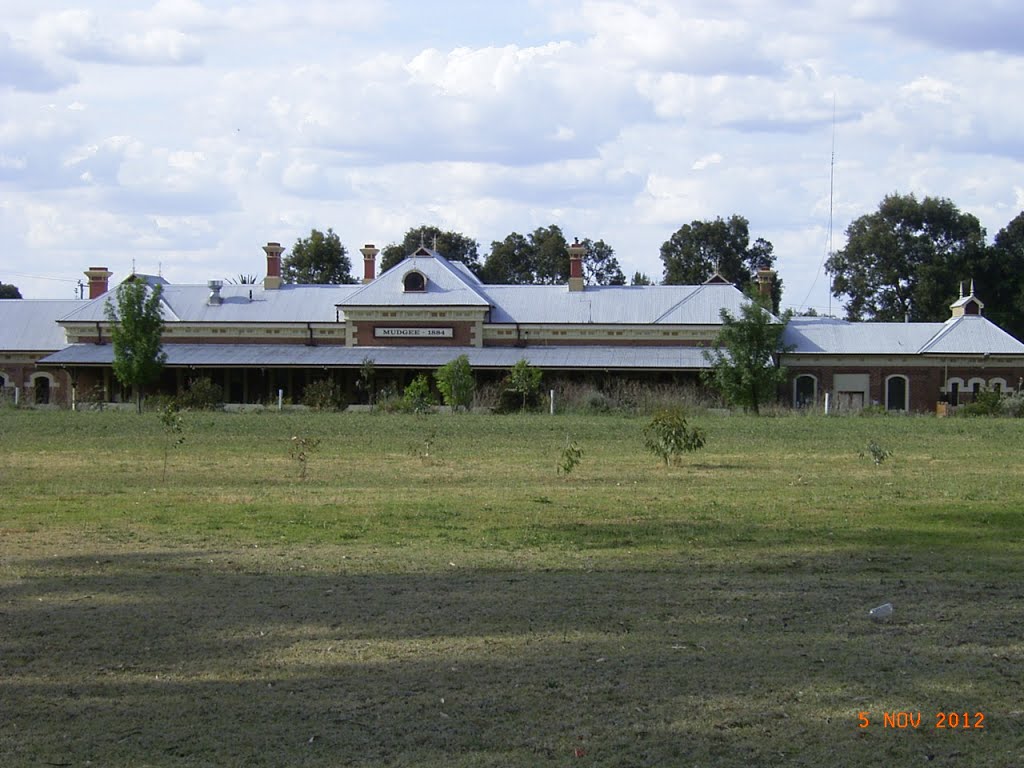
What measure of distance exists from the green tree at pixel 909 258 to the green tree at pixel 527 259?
63.9ft

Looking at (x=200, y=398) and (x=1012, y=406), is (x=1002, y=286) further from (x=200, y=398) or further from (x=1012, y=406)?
(x=200, y=398)

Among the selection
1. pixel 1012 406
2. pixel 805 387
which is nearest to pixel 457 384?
pixel 805 387

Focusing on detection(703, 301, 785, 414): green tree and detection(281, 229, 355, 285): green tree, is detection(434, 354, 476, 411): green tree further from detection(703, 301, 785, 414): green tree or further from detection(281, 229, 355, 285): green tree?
detection(281, 229, 355, 285): green tree

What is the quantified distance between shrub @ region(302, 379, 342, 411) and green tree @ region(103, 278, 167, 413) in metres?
5.93

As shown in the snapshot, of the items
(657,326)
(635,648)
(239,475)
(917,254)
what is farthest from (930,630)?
(917,254)

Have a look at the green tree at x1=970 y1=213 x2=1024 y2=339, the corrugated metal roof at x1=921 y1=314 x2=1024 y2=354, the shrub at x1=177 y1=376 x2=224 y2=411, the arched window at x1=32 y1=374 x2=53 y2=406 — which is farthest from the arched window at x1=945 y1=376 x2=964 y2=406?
the arched window at x1=32 y1=374 x2=53 y2=406

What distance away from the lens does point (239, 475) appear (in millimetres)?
20188

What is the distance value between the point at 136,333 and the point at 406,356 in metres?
12.0

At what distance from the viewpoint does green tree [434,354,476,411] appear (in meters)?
46.0

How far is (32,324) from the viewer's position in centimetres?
6288

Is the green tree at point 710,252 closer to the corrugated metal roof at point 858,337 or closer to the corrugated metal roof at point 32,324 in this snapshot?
the corrugated metal roof at point 858,337

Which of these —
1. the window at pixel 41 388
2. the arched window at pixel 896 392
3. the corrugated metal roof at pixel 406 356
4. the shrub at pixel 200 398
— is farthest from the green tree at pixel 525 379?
the window at pixel 41 388

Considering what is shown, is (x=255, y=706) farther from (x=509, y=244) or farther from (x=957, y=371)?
(x=509, y=244)

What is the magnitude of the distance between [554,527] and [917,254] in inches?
2915
